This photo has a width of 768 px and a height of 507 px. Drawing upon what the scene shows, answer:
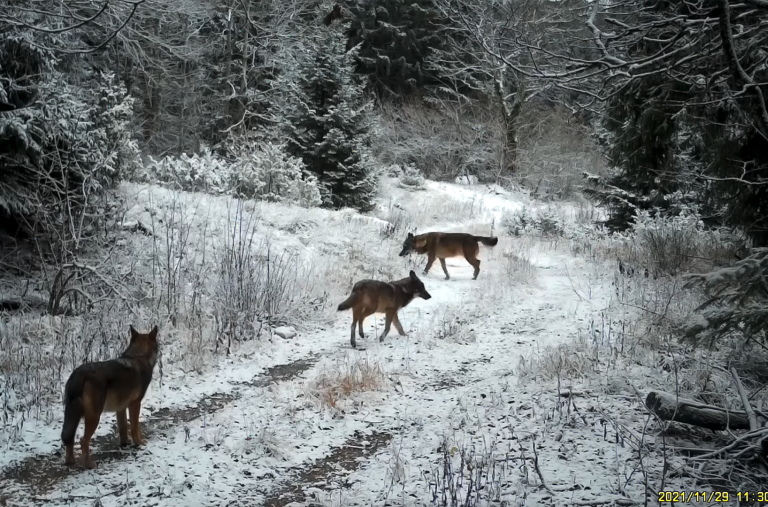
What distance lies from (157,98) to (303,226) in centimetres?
2266

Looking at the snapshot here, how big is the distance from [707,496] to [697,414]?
0.86 m

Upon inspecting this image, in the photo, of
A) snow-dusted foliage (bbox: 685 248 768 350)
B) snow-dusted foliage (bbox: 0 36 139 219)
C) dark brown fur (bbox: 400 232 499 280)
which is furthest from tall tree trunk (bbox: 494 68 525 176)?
snow-dusted foliage (bbox: 685 248 768 350)

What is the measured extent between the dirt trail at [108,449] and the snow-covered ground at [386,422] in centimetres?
2

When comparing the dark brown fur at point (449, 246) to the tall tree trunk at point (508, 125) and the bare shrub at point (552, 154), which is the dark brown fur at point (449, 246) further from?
the tall tree trunk at point (508, 125)

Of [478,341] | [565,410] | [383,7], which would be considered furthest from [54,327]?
[383,7]

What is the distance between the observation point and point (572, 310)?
29.3 ft

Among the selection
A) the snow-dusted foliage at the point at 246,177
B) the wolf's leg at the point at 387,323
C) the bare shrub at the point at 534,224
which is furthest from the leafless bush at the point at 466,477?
the bare shrub at the point at 534,224

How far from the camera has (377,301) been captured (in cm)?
792

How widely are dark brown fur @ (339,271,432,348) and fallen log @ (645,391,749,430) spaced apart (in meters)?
4.03

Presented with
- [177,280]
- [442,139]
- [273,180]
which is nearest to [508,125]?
[442,139]

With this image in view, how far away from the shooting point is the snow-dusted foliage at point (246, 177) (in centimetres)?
1620

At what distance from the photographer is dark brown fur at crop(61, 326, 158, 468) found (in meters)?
4.02

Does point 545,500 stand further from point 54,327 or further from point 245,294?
point 54,327

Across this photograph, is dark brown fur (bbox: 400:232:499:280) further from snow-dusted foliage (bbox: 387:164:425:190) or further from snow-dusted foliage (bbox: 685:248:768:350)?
snow-dusted foliage (bbox: 387:164:425:190)
